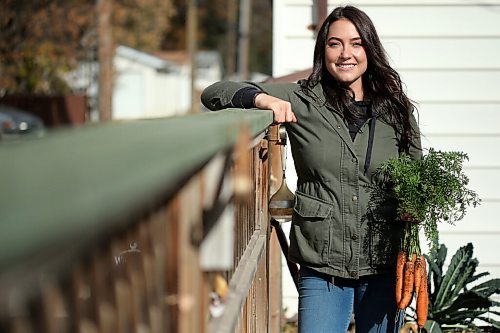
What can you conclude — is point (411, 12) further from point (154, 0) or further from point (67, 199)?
point (154, 0)

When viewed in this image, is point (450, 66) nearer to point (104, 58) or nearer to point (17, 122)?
point (17, 122)

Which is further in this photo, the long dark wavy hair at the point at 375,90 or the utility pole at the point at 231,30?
the utility pole at the point at 231,30

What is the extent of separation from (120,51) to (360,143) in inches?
2195

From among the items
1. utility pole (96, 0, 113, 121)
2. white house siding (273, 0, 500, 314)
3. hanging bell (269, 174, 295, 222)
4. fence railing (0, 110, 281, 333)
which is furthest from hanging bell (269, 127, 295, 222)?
utility pole (96, 0, 113, 121)

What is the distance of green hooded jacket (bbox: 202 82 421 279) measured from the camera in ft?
13.0

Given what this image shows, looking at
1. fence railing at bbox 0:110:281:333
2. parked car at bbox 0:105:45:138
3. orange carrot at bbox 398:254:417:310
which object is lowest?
parked car at bbox 0:105:45:138

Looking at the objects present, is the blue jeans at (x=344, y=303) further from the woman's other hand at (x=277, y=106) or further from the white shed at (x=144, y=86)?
the white shed at (x=144, y=86)

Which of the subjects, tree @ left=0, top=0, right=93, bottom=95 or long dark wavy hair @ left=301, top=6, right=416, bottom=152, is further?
tree @ left=0, top=0, right=93, bottom=95

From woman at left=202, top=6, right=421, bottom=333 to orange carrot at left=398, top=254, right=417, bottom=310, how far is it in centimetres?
11

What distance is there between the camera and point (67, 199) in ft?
2.32

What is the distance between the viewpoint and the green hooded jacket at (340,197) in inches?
155

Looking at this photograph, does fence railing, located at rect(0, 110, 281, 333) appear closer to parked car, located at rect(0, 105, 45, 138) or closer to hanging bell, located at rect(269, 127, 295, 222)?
hanging bell, located at rect(269, 127, 295, 222)

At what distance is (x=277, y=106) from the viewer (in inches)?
154

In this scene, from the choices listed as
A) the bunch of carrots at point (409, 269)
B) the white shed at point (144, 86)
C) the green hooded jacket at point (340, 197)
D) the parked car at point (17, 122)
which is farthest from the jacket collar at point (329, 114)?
the white shed at point (144, 86)
